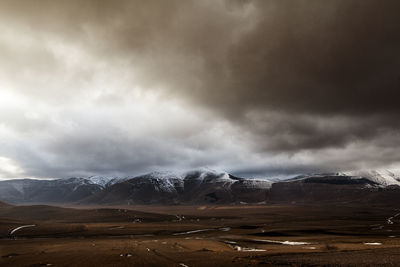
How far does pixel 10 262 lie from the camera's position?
49844 millimetres

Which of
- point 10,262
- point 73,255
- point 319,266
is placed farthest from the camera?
point 73,255

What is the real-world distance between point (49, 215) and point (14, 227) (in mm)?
83690

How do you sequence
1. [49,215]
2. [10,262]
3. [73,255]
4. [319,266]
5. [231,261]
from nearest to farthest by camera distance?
1. [319,266]
2. [231,261]
3. [10,262]
4. [73,255]
5. [49,215]

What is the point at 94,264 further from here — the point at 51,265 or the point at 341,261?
the point at 341,261

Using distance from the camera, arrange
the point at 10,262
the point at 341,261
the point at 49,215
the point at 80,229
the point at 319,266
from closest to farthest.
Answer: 1. the point at 319,266
2. the point at 341,261
3. the point at 10,262
4. the point at 80,229
5. the point at 49,215

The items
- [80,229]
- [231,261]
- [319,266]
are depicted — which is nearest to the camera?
[319,266]

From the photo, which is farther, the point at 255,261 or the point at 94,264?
the point at 94,264

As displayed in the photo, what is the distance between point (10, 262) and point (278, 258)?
45273 mm

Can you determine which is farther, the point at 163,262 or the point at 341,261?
the point at 163,262

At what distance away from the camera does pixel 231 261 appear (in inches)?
1692

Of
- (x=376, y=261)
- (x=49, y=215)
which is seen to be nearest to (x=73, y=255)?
(x=376, y=261)

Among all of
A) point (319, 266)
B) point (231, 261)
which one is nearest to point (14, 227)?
point (231, 261)

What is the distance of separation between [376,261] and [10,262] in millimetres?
57626

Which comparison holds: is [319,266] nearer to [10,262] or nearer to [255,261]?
[255,261]
